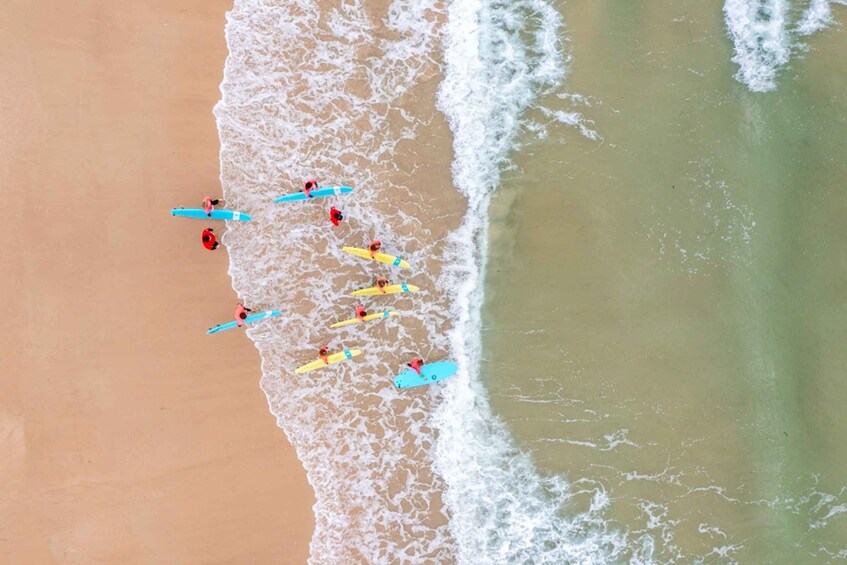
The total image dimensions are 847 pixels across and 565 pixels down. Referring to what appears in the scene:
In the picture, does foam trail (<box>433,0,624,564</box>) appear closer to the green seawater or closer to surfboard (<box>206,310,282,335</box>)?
the green seawater

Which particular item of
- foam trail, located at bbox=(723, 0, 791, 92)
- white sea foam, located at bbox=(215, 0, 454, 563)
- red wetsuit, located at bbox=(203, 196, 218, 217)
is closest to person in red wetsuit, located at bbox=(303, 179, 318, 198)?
white sea foam, located at bbox=(215, 0, 454, 563)

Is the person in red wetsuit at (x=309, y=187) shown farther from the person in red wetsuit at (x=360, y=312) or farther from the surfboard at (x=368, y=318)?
the surfboard at (x=368, y=318)

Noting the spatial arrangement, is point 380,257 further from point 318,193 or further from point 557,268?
point 557,268

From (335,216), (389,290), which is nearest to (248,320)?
(335,216)

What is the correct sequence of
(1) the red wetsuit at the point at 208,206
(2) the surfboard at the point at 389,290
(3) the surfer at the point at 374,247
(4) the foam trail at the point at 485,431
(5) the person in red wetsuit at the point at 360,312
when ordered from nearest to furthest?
(1) the red wetsuit at the point at 208,206 < (3) the surfer at the point at 374,247 < (5) the person in red wetsuit at the point at 360,312 < (2) the surfboard at the point at 389,290 < (4) the foam trail at the point at 485,431

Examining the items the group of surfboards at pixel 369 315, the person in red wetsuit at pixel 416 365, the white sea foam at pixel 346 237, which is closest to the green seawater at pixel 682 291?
the group of surfboards at pixel 369 315
